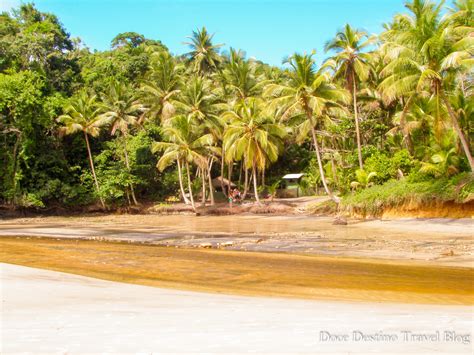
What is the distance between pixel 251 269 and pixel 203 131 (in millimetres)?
27736

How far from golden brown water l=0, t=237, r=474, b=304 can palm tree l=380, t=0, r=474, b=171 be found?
1199 centimetres

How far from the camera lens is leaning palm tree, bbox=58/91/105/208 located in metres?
34.1

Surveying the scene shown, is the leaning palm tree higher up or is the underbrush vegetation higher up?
the leaning palm tree

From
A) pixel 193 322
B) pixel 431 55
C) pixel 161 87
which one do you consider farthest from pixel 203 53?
pixel 193 322

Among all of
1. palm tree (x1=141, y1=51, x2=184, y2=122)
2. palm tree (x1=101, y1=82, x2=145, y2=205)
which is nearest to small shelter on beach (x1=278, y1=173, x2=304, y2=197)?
palm tree (x1=141, y1=51, x2=184, y2=122)

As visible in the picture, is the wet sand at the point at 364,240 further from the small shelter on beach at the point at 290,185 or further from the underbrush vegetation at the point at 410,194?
the small shelter on beach at the point at 290,185

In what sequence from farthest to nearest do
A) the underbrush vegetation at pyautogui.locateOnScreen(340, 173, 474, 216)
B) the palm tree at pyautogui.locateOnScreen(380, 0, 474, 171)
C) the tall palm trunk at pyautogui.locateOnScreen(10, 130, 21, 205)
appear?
1. the tall palm trunk at pyautogui.locateOnScreen(10, 130, 21, 205)
2. the underbrush vegetation at pyautogui.locateOnScreen(340, 173, 474, 216)
3. the palm tree at pyautogui.locateOnScreen(380, 0, 474, 171)

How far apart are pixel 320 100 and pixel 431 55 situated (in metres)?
7.07

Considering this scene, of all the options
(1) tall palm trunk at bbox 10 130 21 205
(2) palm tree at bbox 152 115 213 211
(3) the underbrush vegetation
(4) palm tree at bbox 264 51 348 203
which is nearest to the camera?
(3) the underbrush vegetation

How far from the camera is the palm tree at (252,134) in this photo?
31.4m

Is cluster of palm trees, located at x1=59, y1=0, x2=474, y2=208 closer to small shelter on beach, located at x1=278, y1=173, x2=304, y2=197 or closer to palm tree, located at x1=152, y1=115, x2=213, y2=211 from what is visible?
palm tree, located at x1=152, y1=115, x2=213, y2=211

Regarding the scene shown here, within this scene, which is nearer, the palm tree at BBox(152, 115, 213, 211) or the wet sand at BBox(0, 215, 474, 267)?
the wet sand at BBox(0, 215, 474, 267)

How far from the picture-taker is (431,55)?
1989cm

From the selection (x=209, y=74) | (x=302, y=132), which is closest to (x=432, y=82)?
(x=302, y=132)
